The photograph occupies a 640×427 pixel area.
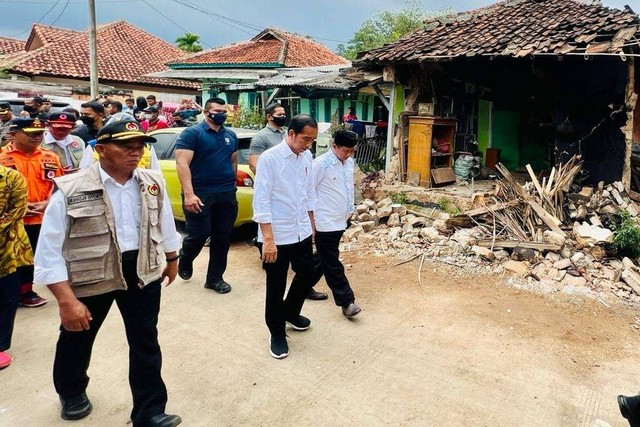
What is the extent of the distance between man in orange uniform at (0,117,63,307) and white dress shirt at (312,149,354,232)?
224 centimetres

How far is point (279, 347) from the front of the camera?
133 inches

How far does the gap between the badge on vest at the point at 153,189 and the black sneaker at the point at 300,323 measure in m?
1.78

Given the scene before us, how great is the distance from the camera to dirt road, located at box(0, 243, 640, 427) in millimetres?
2748

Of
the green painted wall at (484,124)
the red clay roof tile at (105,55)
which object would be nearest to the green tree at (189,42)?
the red clay roof tile at (105,55)

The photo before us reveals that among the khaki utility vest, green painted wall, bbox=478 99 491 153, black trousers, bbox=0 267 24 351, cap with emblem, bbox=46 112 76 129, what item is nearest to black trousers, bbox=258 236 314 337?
the khaki utility vest

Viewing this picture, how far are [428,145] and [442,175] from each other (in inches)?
26.7

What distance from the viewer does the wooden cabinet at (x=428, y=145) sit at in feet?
29.9

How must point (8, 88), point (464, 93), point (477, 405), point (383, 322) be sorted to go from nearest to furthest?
point (477, 405)
point (383, 322)
point (464, 93)
point (8, 88)

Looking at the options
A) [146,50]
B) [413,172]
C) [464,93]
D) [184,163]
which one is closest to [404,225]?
[413,172]

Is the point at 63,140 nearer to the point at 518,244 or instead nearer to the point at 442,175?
the point at 518,244

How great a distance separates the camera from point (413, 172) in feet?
30.7

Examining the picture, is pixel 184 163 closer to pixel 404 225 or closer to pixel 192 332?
pixel 192 332

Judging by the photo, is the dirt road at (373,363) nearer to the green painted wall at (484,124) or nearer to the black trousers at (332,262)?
the black trousers at (332,262)

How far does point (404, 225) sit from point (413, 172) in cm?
264
